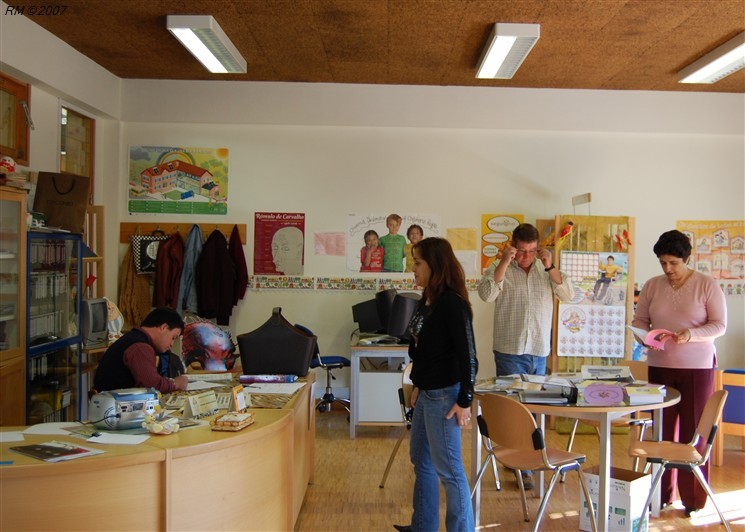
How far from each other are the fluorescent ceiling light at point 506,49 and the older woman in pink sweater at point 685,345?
6.17ft

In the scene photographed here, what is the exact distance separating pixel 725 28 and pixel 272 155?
13.3 ft

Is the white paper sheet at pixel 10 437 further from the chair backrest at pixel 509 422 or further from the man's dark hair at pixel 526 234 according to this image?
the man's dark hair at pixel 526 234

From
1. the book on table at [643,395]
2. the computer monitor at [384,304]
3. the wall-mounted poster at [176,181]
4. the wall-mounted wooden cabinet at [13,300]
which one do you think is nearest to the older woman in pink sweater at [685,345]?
the book on table at [643,395]

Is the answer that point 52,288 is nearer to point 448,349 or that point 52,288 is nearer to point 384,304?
point 384,304

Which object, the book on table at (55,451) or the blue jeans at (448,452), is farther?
the blue jeans at (448,452)

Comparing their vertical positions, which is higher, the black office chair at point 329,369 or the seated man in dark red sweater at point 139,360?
the seated man in dark red sweater at point 139,360

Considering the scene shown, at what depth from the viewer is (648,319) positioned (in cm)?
416

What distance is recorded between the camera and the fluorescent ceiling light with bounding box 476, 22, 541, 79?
4824 mm

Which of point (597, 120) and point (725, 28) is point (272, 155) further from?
point (725, 28)

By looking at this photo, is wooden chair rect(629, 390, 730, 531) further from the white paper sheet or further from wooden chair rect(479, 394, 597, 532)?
the white paper sheet

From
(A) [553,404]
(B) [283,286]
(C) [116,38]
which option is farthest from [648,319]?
(C) [116,38]

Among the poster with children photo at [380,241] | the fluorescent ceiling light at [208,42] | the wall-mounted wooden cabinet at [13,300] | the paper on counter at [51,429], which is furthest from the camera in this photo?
the poster with children photo at [380,241]

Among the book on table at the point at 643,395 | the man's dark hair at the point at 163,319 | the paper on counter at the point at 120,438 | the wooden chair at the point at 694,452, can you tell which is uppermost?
the man's dark hair at the point at 163,319

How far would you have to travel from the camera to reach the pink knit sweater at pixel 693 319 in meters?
3.80
